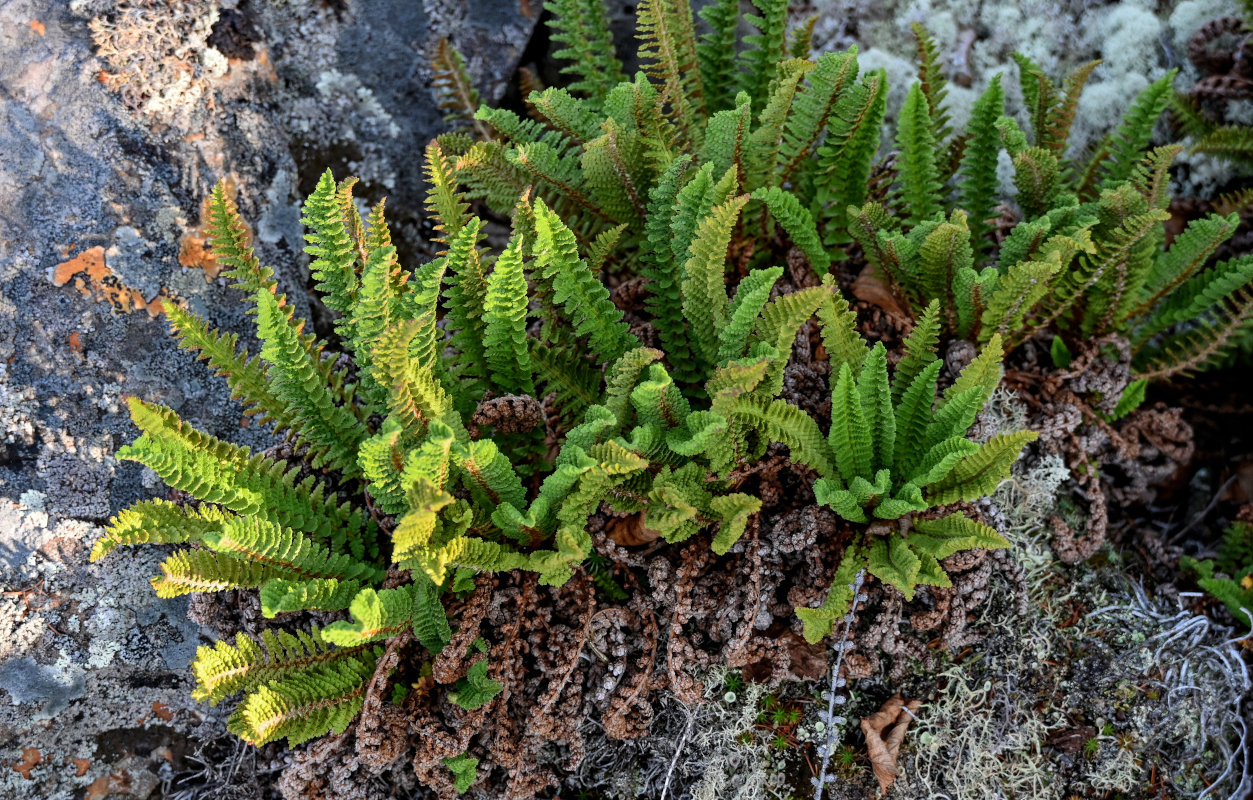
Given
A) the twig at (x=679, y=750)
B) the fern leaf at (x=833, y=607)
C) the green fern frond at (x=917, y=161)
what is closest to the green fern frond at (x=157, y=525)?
the twig at (x=679, y=750)

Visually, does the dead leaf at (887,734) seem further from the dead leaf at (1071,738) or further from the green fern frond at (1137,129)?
the green fern frond at (1137,129)

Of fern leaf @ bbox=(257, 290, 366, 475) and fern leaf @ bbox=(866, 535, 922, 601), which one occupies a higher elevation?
fern leaf @ bbox=(257, 290, 366, 475)

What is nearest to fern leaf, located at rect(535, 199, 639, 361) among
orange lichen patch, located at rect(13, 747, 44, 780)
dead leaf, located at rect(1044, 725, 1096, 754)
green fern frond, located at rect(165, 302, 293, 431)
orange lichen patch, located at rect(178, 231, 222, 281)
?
green fern frond, located at rect(165, 302, 293, 431)

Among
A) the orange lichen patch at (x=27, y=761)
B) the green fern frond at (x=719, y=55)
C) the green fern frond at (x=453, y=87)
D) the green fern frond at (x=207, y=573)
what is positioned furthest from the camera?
the green fern frond at (x=453, y=87)

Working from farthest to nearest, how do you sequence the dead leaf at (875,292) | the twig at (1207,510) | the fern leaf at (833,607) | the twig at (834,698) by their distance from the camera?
the twig at (1207,510) < the dead leaf at (875,292) < the twig at (834,698) < the fern leaf at (833,607)

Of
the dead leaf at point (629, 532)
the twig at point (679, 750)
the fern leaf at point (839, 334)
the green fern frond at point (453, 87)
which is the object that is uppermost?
the green fern frond at point (453, 87)

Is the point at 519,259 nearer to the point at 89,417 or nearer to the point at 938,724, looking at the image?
the point at 89,417

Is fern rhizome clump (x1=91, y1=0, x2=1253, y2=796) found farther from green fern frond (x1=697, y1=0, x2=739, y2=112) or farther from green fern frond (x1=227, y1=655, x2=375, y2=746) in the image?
green fern frond (x1=697, y1=0, x2=739, y2=112)
